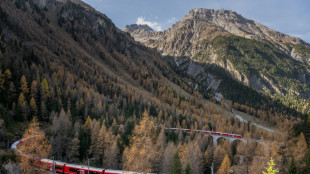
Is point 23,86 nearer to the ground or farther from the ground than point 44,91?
farther from the ground

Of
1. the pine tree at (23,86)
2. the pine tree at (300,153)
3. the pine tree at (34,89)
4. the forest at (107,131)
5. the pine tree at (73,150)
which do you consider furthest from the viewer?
the pine tree at (34,89)

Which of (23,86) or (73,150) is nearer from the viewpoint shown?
(73,150)

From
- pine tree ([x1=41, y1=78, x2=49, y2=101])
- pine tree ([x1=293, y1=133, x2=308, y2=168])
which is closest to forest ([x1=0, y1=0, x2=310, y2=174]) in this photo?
pine tree ([x1=41, y1=78, x2=49, y2=101])

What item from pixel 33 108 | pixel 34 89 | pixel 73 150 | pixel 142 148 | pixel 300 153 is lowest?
pixel 73 150

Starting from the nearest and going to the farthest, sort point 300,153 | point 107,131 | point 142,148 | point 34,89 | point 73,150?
1. point 142,148
2. point 300,153
3. point 73,150
4. point 107,131
5. point 34,89

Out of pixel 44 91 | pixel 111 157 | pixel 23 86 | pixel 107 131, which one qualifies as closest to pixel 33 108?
pixel 44 91

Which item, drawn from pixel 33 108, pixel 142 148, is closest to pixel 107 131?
pixel 33 108

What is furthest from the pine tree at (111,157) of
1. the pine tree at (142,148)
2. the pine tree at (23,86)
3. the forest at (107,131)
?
the pine tree at (23,86)

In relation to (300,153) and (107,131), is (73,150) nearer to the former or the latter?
(107,131)

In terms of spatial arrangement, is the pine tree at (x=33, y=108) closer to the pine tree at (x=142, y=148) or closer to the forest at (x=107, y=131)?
the forest at (x=107, y=131)

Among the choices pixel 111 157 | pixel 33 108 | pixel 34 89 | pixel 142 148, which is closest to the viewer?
pixel 142 148

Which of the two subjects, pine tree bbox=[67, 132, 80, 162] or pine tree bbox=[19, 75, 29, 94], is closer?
pine tree bbox=[67, 132, 80, 162]

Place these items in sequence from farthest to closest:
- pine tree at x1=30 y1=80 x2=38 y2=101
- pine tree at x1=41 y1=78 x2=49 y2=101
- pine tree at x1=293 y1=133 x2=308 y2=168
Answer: pine tree at x1=41 y1=78 x2=49 y2=101, pine tree at x1=30 y1=80 x2=38 y2=101, pine tree at x1=293 y1=133 x2=308 y2=168

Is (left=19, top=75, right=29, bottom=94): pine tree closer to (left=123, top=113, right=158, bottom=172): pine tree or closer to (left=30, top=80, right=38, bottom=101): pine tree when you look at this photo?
(left=30, top=80, right=38, bottom=101): pine tree
